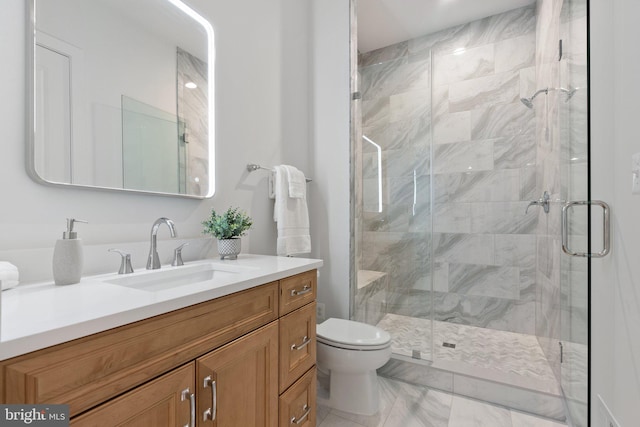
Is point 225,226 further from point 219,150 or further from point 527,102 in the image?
point 527,102

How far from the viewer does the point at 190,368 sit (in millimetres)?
768

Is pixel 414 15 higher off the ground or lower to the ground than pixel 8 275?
higher

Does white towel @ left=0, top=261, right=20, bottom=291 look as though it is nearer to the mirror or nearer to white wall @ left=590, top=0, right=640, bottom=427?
the mirror

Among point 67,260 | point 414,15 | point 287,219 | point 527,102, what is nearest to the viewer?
point 67,260

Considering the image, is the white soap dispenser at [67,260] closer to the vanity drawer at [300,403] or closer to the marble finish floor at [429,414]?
the vanity drawer at [300,403]

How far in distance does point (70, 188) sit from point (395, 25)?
8.92 ft

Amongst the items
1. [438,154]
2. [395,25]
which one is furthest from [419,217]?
[395,25]

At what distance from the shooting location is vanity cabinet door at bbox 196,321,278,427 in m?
0.81

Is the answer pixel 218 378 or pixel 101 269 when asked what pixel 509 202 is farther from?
pixel 101 269

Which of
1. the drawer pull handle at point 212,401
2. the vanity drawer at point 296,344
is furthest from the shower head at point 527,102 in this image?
the drawer pull handle at point 212,401

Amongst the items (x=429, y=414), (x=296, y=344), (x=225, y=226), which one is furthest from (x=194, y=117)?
(x=429, y=414)

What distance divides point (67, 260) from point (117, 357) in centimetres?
45

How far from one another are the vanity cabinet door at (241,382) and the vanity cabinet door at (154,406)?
0.04m

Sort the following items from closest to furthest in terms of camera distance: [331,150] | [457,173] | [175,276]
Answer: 1. [175,276]
2. [331,150]
3. [457,173]
